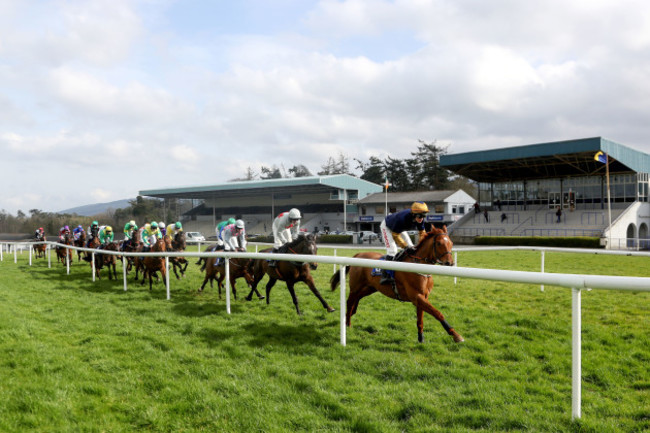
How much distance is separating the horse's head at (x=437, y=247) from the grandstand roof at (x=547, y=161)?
26494mm

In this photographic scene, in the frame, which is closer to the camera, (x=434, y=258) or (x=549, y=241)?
(x=434, y=258)

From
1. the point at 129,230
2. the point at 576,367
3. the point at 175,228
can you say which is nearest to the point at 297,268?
the point at 576,367

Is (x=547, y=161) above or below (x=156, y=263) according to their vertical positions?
above

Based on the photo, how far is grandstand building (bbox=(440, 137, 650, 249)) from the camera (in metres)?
27.7

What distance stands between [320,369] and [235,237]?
5.39 meters

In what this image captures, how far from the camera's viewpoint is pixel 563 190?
3359 centimetres

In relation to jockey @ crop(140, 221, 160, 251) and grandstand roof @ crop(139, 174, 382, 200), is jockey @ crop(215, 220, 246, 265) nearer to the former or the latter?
jockey @ crop(140, 221, 160, 251)

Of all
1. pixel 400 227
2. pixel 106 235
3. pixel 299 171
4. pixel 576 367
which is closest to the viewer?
pixel 576 367

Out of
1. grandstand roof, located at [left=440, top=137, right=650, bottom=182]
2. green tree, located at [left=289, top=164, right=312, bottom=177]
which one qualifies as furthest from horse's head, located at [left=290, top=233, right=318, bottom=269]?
green tree, located at [left=289, top=164, right=312, bottom=177]

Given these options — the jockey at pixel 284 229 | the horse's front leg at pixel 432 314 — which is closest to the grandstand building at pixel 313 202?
the jockey at pixel 284 229

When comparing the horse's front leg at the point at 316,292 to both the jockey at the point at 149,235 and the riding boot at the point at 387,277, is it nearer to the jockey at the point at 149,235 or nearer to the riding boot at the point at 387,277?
the riding boot at the point at 387,277

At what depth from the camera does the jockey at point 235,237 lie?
880cm

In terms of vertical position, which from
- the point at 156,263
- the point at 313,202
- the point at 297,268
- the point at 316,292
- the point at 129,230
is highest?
the point at 313,202

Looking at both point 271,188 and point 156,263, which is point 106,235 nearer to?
point 156,263
